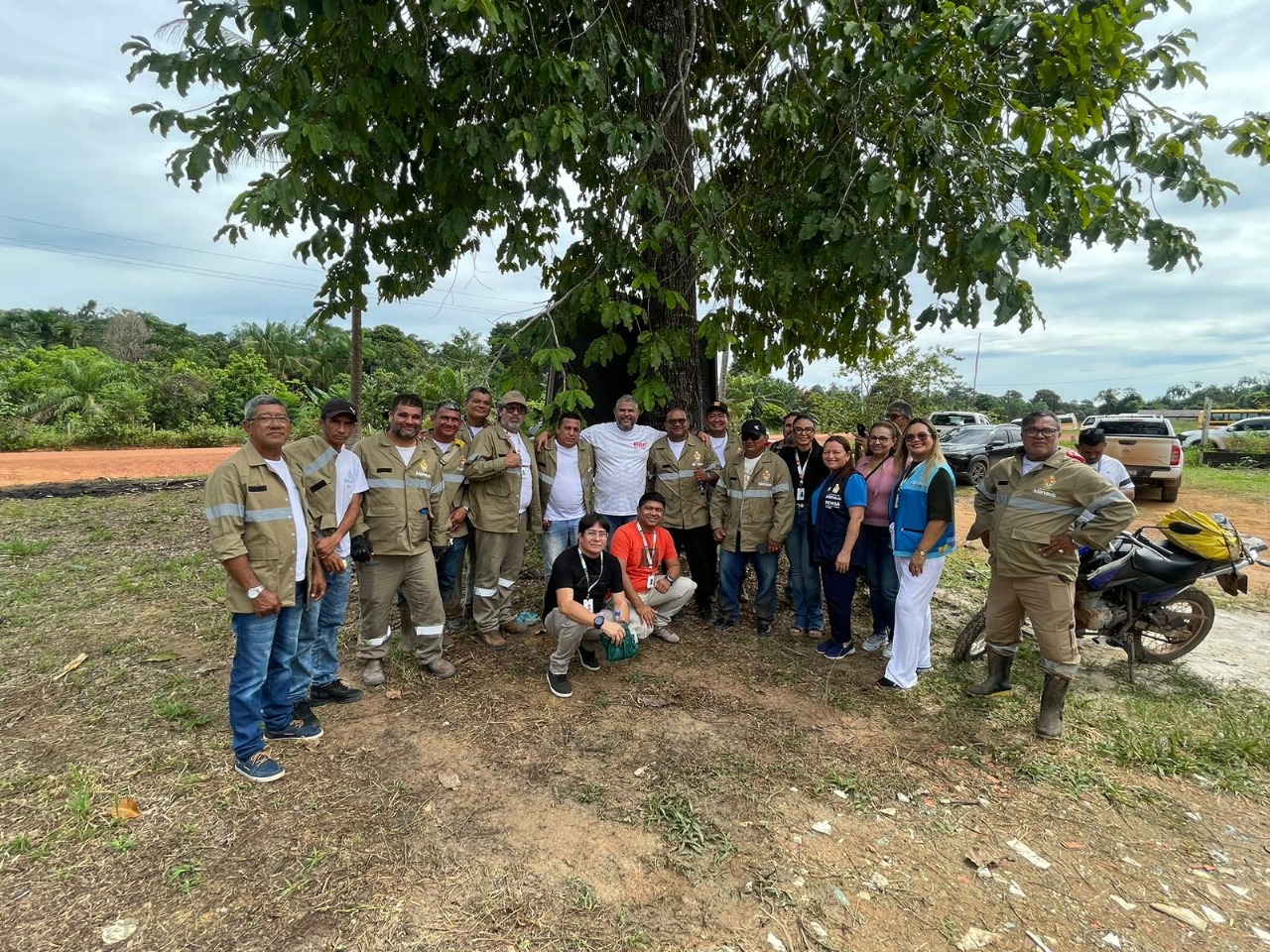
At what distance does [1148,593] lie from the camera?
14.2 feet

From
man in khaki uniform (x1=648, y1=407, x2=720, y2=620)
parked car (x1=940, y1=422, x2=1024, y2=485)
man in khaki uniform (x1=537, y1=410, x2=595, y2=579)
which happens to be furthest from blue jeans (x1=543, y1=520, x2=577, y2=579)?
parked car (x1=940, y1=422, x2=1024, y2=485)

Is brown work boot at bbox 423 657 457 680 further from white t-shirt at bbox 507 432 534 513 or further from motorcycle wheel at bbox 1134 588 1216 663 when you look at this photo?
motorcycle wheel at bbox 1134 588 1216 663

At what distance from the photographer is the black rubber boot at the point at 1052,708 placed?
3631mm

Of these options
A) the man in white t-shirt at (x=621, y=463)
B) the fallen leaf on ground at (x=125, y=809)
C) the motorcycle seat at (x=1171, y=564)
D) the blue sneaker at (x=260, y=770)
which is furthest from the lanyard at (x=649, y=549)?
the motorcycle seat at (x=1171, y=564)

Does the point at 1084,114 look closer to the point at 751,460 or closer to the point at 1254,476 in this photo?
the point at 751,460

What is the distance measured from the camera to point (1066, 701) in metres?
4.09

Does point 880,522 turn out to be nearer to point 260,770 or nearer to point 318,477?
point 318,477

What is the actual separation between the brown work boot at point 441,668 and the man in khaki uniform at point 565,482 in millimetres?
1022

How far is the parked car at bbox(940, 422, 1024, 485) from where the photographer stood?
537 inches

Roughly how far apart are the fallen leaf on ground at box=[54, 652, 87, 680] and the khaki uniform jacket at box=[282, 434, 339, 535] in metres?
2.33

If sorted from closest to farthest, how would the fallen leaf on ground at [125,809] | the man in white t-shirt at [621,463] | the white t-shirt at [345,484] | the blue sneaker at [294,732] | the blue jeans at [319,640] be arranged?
the fallen leaf on ground at [125,809], the blue sneaker at [294,732], the blue jeans at [319,640], the white t-shirt at [345,484], the man in white t-shirt at [621,463]

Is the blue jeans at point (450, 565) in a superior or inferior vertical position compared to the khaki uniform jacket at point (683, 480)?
inferior

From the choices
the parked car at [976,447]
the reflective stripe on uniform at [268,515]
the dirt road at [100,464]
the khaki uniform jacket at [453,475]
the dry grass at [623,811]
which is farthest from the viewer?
the dirt road at [100,464]

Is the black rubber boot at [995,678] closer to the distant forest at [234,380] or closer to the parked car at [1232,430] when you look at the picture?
the distant forest at [234,380]
